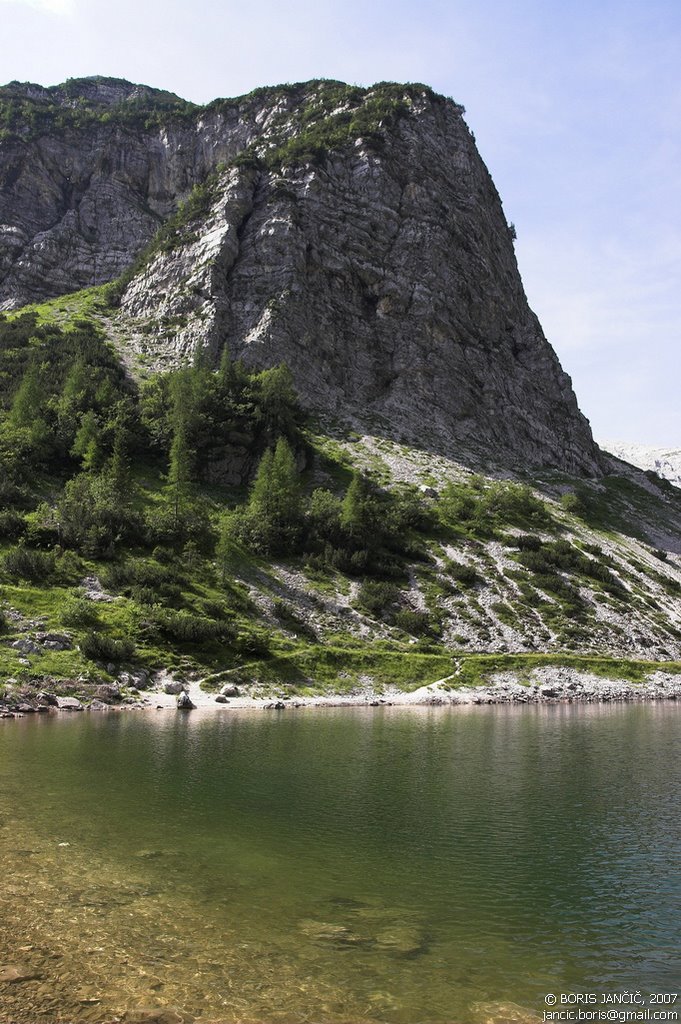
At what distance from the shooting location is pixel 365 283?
146m

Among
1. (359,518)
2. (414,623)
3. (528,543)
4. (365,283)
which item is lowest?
(414,623)

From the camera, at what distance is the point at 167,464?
100750 millimetres

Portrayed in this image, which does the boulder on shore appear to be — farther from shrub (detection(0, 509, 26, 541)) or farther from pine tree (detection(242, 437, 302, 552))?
pine tree (detection(242, 437, 302, 552))

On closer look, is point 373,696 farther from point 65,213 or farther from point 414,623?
point 65,213

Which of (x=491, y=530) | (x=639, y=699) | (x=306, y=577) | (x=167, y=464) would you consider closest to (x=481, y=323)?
(x=491, y=530)

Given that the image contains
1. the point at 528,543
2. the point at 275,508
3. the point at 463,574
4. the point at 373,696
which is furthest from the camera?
the point at 528,543

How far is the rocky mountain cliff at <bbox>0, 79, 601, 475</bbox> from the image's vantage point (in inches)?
5300

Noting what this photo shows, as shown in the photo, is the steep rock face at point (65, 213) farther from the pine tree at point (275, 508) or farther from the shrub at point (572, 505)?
the shrub at point (572, 505)

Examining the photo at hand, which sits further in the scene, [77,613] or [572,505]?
[572,505]

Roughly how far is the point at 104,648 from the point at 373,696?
22344 millimetres

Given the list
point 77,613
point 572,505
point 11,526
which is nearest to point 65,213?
point 11,526

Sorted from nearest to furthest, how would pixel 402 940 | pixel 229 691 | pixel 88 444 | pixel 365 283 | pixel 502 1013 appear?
pixel 502 1013 → pixel 402 940 → pixel 229 691 → pixel 88 444 → pixel 365 283

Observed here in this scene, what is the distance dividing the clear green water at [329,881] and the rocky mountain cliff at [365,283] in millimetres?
102143

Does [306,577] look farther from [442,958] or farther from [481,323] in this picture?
[481,323]
